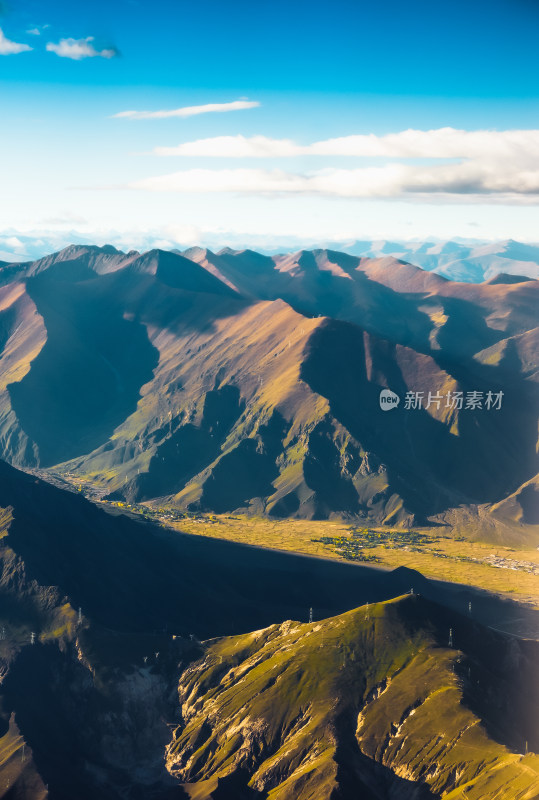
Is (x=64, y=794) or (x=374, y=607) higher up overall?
(x=374, y=607)

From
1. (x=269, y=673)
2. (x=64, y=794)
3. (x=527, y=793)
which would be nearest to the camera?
(x=527, y=793)

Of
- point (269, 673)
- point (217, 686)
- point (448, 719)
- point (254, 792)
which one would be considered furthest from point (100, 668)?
point (448, 719)

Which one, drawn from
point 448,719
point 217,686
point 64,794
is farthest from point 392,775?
point 64,794

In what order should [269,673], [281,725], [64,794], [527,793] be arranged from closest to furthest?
[527,793] → [64,794] → [281,725] → [269,673]

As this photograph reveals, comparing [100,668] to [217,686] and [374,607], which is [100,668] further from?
[374,607]

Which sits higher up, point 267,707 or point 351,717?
point 351,717

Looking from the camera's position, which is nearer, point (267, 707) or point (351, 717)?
point (351, 717)

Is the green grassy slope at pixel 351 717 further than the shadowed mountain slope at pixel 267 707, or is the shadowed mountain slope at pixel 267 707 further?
the shadowed mountain slope at pixel 267 707

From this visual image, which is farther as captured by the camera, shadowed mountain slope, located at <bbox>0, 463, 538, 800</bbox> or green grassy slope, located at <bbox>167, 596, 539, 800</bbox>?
shadowed mountain slope, located at <bbox>0, 463, 538, 800</bbox>

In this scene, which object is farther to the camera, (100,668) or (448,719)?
(100,668)
